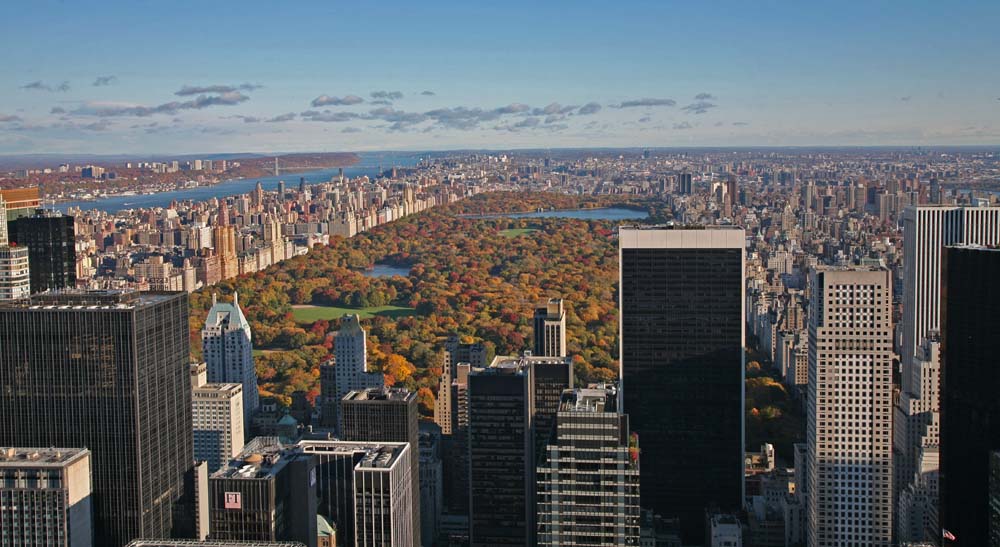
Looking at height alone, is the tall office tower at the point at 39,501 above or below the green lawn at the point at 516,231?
below

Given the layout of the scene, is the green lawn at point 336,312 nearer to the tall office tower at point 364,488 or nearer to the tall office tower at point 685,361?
the tall office tower at point 685,361

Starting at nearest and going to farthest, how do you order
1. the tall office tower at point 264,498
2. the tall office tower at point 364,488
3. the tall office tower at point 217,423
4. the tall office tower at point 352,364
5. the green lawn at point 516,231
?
the tall office tower at point 264,498, the tall office tower at point 364,488, the tall office tower at point 217,423, the tall office tower at point 352,364, the green lawn at point 516,231

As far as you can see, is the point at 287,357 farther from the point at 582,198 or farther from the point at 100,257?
the point at 582,198

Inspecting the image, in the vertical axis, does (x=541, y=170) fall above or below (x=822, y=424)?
above

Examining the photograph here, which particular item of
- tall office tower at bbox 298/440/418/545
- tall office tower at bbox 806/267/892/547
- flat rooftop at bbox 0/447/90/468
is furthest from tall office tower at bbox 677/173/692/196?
flat rooftop at bbox 0/447/90/468

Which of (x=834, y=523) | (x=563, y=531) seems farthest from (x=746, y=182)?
(x=563, y=531)

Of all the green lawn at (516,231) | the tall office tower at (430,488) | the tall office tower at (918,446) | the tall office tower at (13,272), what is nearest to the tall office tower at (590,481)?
the tall office tower at (430,488)
